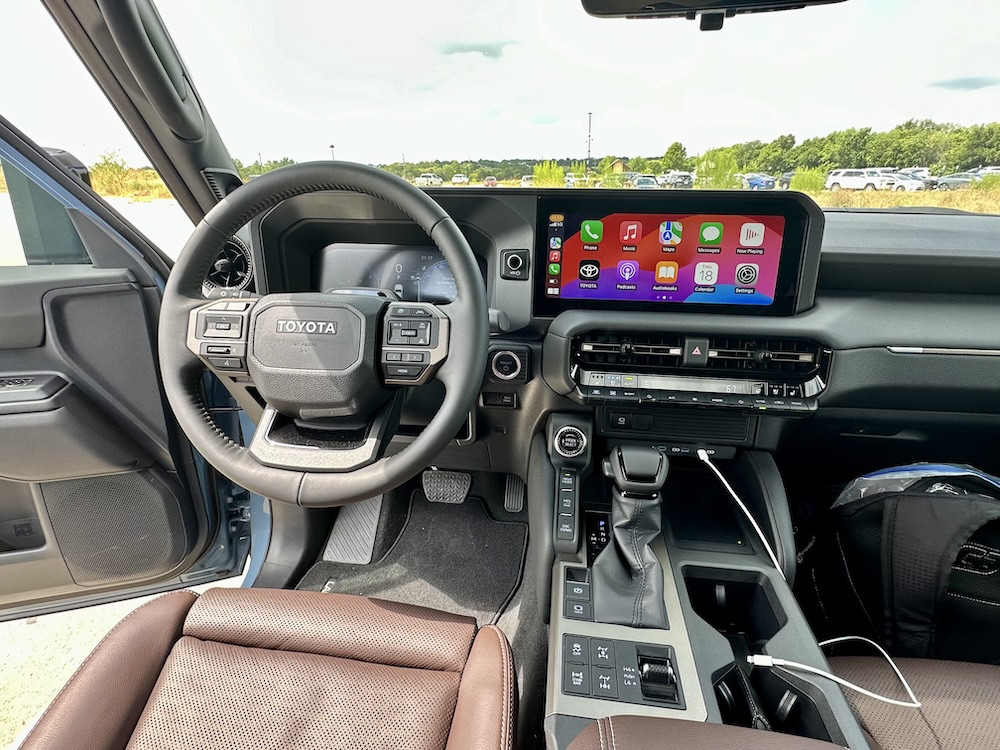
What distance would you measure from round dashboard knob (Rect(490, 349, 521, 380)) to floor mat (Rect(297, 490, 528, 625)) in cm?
72

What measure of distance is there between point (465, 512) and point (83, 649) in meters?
1.19

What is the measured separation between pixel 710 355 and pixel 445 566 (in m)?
1.09

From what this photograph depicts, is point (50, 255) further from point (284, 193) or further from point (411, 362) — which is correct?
point (411, 362)

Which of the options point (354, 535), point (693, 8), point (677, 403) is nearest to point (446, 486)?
point (354, 535)

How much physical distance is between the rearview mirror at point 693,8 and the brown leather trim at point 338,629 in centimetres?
121

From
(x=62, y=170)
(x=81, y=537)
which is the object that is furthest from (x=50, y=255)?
(x=81, y=537)

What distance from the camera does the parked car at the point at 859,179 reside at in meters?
1.33

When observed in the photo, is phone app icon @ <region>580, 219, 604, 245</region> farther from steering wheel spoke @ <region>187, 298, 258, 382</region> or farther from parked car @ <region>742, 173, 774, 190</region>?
steering wheel spoke @ <region>187, 298, 258, 382</region>

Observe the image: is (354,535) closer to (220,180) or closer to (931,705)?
(220,180)

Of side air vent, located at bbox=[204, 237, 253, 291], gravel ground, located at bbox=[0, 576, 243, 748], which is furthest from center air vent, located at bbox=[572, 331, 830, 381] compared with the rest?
gravel ground, located at bbox=[0, 576, 243, 748]

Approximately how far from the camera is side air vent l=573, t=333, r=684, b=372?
140cm

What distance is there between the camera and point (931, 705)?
1036mm

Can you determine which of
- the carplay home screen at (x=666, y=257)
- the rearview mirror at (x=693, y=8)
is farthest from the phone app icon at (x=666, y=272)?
the rearview mirror at (x=693, y=8)

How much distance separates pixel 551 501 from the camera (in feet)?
4.83
